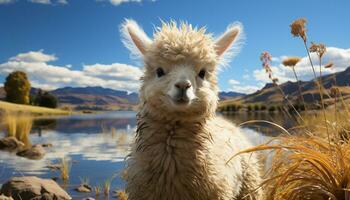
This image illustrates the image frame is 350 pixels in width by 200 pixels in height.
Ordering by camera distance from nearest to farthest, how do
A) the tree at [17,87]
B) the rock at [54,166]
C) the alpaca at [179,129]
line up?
1. the alpaca at [179,129]
2. the rock at [54,166]
3. the tree at [17,87]

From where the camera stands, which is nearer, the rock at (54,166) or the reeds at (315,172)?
the reeds at (315,172)

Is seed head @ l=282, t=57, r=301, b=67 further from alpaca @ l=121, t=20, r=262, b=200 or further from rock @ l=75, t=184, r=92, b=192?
rock @ l=75, t=184, r=92, b=192

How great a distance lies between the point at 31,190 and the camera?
27.2 feet

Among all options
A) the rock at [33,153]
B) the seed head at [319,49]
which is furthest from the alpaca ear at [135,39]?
the rock at [33,153]

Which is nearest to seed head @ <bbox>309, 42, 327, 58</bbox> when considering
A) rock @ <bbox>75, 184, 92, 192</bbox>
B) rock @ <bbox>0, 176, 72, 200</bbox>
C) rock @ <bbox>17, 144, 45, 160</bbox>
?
rock @ <bbox>0, 176, 72, 200</bbox>

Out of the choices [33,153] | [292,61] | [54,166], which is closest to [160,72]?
[292,61]

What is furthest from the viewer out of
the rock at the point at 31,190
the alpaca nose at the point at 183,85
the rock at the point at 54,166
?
the rock at the point at 54,166

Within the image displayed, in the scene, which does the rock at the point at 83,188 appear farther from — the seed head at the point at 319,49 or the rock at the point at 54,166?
the seed head at the point at 319,49

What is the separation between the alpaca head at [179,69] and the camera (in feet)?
12.9

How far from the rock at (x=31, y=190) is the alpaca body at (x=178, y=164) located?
4.34 m

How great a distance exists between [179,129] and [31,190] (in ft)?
16.7

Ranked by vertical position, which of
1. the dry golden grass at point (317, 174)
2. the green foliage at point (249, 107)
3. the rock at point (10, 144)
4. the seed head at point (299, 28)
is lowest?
the rock at point (10, 144)

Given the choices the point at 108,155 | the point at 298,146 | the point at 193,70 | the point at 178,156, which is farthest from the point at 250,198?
the point at 108,155

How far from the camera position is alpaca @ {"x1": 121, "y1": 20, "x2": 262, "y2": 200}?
4.02 metres
